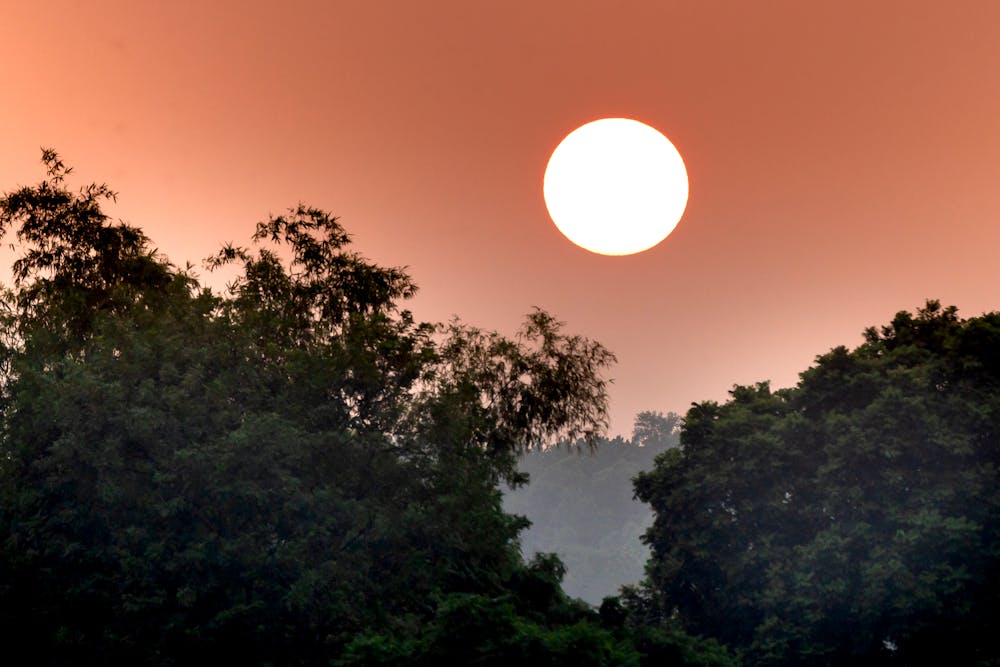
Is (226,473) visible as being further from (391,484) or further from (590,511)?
(590,511)

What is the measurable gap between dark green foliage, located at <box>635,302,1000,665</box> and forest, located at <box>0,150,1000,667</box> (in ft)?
0.31

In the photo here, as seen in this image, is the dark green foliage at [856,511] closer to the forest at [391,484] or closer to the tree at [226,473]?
the forest at [391,484]

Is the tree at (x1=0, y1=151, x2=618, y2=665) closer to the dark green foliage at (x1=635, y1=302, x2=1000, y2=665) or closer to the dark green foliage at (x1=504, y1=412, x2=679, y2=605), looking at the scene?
the dark green foliage at (x1=635, y1=302, x2=1000, y2=665)

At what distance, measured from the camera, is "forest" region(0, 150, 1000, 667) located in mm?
27359

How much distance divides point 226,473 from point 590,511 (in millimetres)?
169603

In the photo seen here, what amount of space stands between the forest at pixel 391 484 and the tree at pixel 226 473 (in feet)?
0.28

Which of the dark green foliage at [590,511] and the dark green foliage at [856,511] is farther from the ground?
the dark green foliage at [590,511]

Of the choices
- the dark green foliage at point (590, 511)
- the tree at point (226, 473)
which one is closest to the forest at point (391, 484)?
the tree at point (226, 473)

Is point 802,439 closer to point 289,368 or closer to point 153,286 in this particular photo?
point 289,368

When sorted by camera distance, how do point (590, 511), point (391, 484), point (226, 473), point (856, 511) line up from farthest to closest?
point (590, 511), point (856, 511), point (391, 484), point (226, 473)

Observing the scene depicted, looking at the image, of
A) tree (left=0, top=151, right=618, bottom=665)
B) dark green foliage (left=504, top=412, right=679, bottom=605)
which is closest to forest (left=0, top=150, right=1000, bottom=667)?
tree (left=0, top=151, right=618, bottom=665)

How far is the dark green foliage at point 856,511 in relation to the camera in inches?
1325

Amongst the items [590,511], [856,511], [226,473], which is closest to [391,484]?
[226,473]

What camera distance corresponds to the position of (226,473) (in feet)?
91.7
